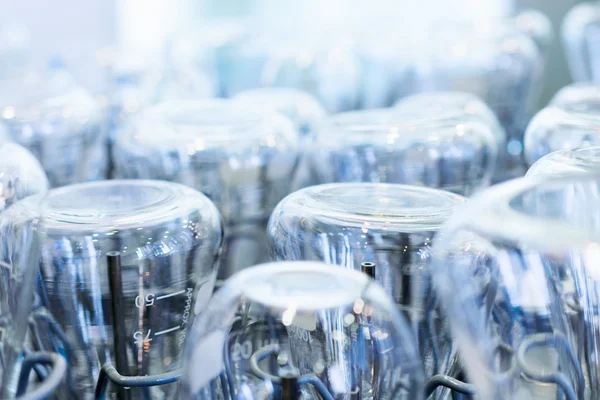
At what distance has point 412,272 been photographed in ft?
1.14

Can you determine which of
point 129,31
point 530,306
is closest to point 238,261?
point 530,306

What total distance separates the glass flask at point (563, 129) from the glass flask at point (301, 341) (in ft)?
0.71

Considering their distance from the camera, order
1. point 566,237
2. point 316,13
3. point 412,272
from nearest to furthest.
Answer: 1. point 566,237
2. point 412,272
3. point 316,13

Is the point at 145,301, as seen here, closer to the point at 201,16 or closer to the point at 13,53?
the point at 13,53

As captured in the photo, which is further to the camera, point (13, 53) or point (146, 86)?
point (13, 53)

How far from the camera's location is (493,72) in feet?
2.77

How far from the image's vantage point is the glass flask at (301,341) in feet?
0.92

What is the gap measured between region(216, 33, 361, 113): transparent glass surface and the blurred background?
0.40m

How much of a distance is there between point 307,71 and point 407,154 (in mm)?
407

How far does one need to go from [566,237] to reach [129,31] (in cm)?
167

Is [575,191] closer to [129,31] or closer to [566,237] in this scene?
[566,237]

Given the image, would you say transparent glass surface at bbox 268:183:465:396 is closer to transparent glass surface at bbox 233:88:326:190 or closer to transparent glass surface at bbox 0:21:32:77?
transparent glass surface at bbox 233:88:326:190

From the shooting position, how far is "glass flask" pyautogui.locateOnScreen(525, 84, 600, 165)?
Answer: 475 millimetres

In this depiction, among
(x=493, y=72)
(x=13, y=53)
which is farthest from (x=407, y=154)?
(x=13, y=53)
